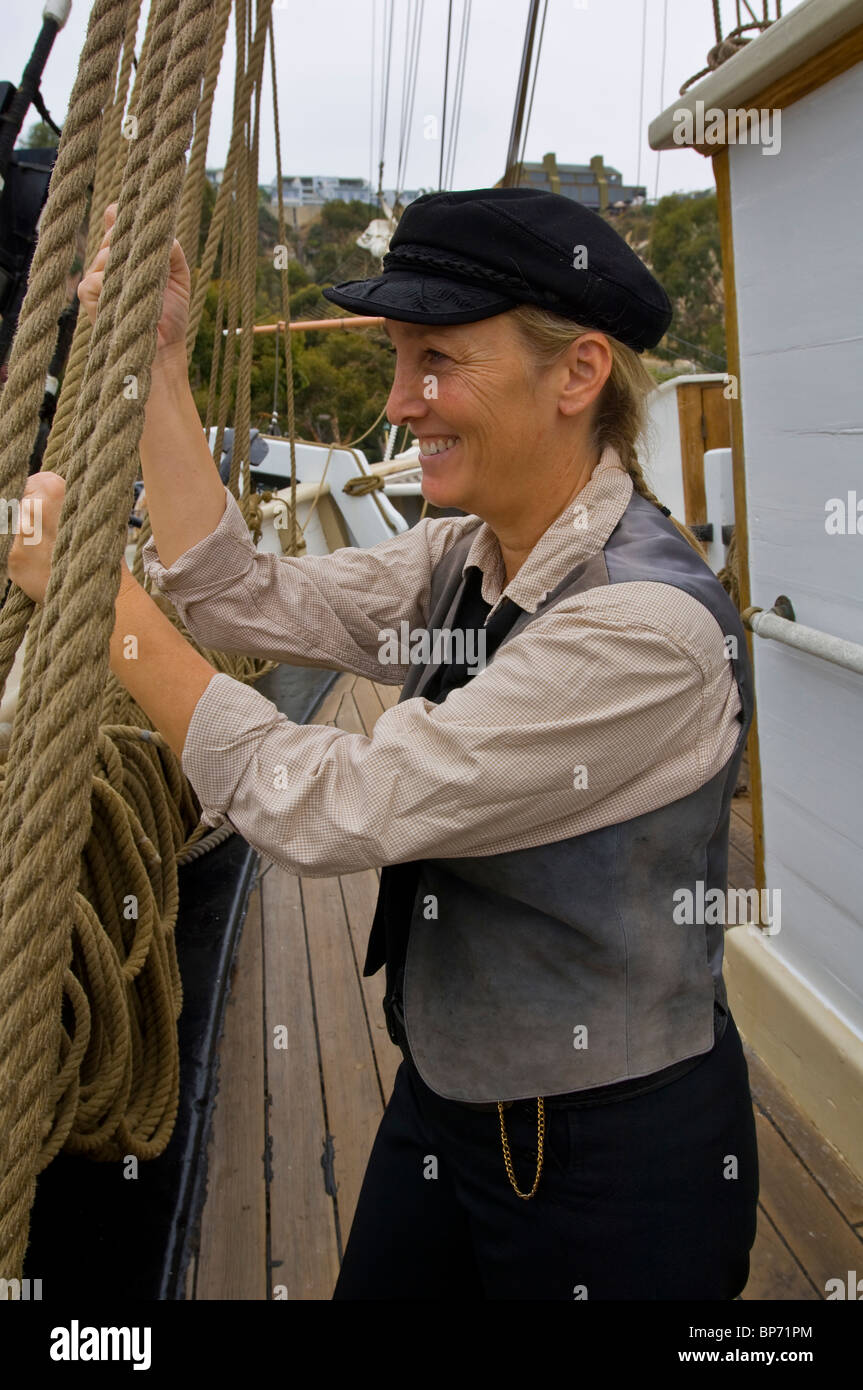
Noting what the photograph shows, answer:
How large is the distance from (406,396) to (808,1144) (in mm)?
1496

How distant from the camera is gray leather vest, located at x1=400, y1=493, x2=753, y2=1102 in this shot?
879 millimetres

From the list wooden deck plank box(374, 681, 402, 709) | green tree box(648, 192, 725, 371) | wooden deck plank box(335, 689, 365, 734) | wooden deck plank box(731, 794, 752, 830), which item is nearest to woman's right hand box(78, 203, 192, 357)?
wooden deck plank box(731, 794, 752, 830)

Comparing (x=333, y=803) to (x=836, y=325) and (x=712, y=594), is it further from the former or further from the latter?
A: (x=836, y=325)

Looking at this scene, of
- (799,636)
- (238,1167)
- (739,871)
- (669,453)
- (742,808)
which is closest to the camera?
(799,636)

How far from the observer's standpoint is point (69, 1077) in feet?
4.74

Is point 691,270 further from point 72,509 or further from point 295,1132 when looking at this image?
point 72,509

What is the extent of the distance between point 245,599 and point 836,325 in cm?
99

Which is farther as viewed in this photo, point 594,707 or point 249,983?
point 249,983

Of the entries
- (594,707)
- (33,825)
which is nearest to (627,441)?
(594,707)

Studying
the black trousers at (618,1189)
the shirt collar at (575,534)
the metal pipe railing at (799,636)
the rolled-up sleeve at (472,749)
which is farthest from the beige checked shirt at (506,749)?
the metal pipe railing at (799,636)

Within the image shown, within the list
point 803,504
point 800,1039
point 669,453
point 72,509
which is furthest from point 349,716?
point 72,509

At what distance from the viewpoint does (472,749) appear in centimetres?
77

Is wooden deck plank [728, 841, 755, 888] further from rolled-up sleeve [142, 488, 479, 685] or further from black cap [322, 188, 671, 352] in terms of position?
black cap [322, 188, 671, 352]

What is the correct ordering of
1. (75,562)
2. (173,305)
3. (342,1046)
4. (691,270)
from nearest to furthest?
1. (75,562)
2. (173,305)
3. (342,1046)
4. (691,270)
